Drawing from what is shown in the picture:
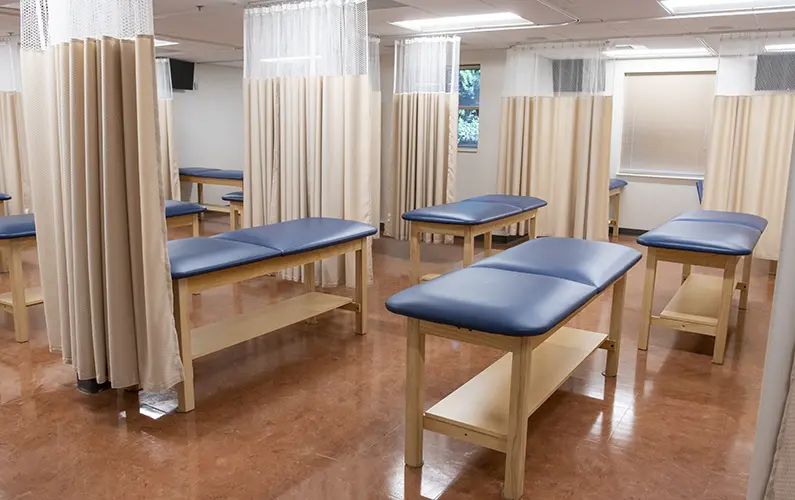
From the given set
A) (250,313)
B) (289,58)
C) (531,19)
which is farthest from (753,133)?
(250,313)

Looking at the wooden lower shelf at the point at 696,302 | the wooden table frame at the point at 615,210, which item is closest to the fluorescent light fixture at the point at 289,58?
the wooden lower shelf at the point at 696,302

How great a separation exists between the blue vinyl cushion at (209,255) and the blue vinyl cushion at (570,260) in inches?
39.6

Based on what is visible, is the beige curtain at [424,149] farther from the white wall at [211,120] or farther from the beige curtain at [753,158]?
the white wall at [211,120]

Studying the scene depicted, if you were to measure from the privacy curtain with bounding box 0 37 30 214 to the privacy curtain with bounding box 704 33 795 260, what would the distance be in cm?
647

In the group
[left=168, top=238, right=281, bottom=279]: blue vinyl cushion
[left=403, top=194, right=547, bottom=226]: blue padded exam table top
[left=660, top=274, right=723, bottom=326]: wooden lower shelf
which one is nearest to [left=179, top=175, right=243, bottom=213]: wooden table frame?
[left=403, top=194, right=547, bottom=226]: blue padded exam table top

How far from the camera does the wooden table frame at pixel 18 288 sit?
133 inches

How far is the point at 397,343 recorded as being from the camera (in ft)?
11.9

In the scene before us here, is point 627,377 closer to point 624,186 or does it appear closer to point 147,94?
point 147,94

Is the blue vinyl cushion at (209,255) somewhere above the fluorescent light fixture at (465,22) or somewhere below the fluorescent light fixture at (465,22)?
below

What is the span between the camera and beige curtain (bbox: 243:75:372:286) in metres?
4.25

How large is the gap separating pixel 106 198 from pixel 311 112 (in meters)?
2.04

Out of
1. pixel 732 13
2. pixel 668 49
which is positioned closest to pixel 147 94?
pixel 732 13

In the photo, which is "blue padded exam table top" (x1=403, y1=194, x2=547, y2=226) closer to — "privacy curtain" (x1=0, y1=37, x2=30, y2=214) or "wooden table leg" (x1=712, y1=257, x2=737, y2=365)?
"wooden table leg" (x1=712, y1=257, x2=737, y2=365)

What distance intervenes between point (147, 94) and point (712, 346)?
322 centimetres
